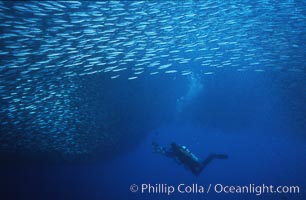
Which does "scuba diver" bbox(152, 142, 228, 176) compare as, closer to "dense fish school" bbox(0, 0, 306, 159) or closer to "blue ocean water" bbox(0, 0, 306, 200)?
"blue ocean water" bbox(0, 0, 306, 200)

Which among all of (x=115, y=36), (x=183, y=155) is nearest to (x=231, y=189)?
(x=183, y=155)

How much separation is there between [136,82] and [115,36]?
42.9 feet

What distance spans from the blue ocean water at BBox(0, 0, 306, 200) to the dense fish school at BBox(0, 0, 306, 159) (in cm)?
4

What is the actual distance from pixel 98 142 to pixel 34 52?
66.8ft

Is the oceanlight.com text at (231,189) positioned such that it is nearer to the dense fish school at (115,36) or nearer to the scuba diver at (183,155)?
the scuba diver at (183,155)

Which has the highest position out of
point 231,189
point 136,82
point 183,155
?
point 136,82

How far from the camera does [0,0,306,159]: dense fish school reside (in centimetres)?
685

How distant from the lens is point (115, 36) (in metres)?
8.28

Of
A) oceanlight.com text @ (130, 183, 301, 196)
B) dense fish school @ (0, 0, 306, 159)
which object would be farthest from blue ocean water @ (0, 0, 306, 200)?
oceanlight.com text @ (130, 183, 301, 196)

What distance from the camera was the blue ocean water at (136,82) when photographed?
25.2 feet

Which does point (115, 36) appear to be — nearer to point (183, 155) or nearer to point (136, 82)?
point (183, 155)

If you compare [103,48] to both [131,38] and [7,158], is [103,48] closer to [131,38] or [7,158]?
[131,38]

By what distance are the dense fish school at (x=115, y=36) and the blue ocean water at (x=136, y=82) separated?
0.13 ft

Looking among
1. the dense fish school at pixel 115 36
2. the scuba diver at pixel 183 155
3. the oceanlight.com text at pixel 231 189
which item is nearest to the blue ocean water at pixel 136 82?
the dense fish school at pixel 115 36
